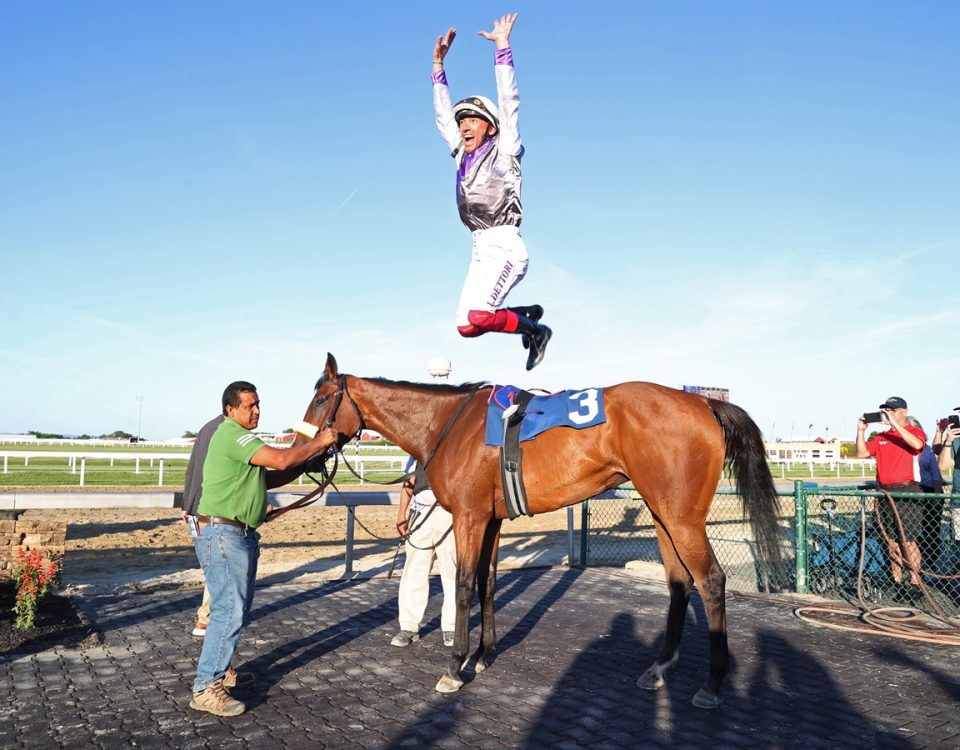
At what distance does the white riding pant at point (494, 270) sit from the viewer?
550 cm

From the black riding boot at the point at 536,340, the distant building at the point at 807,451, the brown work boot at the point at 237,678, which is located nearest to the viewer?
the brown work boot at the point at 237,678

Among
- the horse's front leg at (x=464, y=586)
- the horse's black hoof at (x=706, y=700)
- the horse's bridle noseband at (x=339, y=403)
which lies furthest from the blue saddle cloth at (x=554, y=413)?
the horse's black hoof at (x=706, y=700)

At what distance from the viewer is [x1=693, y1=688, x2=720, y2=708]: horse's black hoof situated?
4617mm

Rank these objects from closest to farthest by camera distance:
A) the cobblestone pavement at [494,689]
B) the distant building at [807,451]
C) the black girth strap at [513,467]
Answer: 1. the cobblestone pavement at [494,689]
2. the black girth strap at [513,467]
3. the distant building at [807,451]

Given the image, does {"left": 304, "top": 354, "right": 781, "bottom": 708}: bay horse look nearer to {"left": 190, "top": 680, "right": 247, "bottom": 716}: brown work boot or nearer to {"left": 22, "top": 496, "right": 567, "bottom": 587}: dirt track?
{"left": 190, "top": 680, "right": 247, "bottom": 716}: brown work boot

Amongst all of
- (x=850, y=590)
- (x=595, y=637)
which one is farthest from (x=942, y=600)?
(x=595, y=637)

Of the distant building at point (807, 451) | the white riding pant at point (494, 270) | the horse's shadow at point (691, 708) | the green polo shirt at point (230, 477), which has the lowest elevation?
the horse's shadow at point (691, 708)

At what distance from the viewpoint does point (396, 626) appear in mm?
6922

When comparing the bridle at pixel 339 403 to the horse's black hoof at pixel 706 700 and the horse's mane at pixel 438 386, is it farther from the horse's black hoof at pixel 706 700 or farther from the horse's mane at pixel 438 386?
the horse's black hoof at pixel 706 700

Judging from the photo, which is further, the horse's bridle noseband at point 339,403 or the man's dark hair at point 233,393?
the horse's bridle noseband at point 339,403

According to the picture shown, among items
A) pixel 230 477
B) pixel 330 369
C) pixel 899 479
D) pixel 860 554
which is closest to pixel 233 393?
pixel 230 477

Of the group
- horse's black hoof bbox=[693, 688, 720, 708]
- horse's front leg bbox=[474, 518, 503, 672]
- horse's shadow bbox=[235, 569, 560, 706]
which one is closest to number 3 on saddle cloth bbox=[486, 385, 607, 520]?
horse's front leg bbox=[474, 518, 503, 672]

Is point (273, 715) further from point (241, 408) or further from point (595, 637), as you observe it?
point (595, 637)

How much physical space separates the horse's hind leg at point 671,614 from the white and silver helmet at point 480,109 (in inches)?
131
